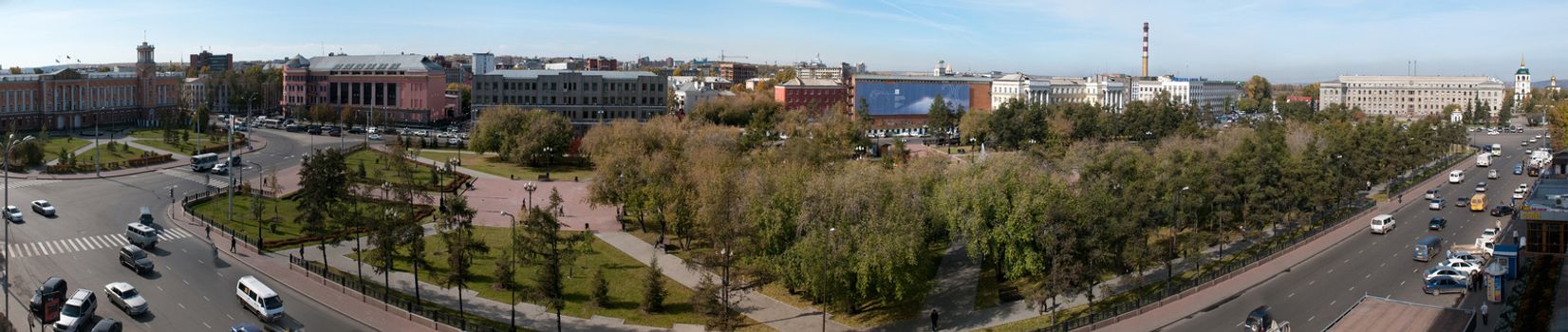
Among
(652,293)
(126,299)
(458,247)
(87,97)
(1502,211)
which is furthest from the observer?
(87,97)

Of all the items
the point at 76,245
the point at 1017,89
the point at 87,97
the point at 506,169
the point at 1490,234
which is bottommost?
the point at 76,245

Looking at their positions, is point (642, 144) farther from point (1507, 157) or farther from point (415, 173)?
point (1507, 157)

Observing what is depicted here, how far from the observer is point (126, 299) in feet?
90.9

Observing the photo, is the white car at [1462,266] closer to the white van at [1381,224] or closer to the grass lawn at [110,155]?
the white van at [1381,224]

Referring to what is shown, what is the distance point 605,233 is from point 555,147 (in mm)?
24053

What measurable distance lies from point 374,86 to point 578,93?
20.8 meters

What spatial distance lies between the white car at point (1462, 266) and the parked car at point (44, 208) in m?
48.8

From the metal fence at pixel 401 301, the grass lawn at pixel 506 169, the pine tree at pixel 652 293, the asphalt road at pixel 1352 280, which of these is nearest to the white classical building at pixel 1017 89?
the grass lawn at pixel 506 169

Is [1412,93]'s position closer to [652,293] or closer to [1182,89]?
[1182,89]

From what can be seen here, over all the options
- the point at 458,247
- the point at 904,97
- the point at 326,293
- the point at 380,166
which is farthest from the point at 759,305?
the point at 904,97

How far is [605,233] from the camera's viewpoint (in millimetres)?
42219

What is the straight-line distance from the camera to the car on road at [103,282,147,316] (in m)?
27.5

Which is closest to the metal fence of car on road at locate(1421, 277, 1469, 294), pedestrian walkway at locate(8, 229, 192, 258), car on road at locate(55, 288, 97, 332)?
car on road at locate(55, 288, 97, 332)

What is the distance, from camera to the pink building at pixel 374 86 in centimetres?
9644
